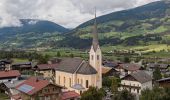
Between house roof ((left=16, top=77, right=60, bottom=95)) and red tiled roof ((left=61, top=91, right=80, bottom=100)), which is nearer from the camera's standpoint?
house roof ((left=16, top=77, right=60, bottom=95))

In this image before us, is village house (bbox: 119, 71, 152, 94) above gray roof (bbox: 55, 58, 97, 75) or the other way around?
the other way around

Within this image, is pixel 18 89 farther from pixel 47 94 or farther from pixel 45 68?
pixel 45 68

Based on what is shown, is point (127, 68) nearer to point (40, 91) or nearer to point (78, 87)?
point (78, 87)

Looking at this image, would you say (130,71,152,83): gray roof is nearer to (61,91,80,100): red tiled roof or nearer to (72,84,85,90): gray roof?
(72,84,85,90): gray roof

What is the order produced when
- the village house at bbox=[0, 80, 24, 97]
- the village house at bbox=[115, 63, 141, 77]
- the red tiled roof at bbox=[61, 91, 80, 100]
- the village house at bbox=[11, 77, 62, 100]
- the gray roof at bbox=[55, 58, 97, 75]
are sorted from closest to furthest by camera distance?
the village house at bbox=[11, 77, 62, 100] → the red tiled roof at bbox=[61, 91, 80, 100] → the village house at bbox=[0, 80, 24, 97] → the gray roof at bbox=[55, 58, 97, 75] → the village house at bbox=[115, 63, 141, 77]

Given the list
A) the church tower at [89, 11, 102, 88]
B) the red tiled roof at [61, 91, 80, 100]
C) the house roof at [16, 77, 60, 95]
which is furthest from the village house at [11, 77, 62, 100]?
the church tower at [89, 11, 102, 88]

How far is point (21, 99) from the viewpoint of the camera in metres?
61.9

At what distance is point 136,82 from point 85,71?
15.4 meters

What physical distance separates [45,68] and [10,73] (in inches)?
864

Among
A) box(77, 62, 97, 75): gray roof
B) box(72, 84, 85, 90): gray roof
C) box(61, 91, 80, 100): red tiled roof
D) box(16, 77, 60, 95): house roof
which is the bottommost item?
→ box(61, 91, 80, 100): red tiled roof

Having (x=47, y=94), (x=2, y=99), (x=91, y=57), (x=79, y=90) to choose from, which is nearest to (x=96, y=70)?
(x=91, y=57)

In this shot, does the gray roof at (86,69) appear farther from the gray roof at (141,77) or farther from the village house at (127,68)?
the village house at (127,68)

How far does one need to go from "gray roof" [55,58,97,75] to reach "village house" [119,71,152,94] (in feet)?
39.0

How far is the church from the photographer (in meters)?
73.5
